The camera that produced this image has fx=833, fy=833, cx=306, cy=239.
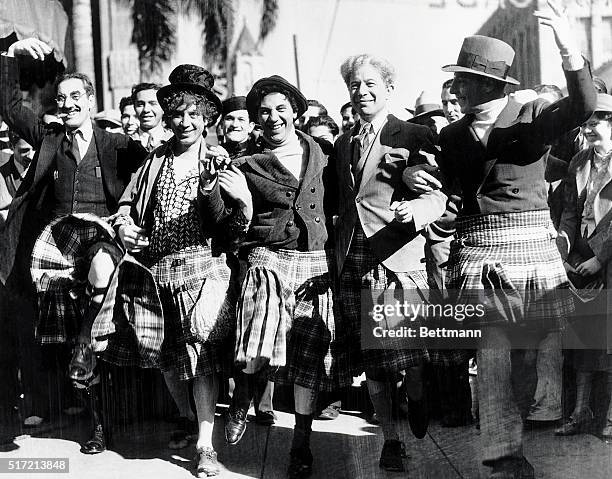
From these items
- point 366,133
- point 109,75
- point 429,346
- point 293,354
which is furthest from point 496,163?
point 109,75

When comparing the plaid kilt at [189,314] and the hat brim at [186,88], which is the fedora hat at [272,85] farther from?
the plaid kilt at [189,314]

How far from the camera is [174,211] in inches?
→ 167

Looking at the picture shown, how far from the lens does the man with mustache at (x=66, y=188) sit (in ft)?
15.0

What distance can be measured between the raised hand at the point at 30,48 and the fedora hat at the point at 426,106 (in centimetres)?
218

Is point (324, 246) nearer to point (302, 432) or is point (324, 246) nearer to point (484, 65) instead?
point (302, 432)

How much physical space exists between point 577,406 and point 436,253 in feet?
3.69

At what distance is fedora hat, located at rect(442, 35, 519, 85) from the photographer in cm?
379

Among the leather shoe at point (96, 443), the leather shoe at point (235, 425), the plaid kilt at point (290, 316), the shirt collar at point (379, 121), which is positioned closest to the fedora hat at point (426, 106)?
the shirt collar at point (379, 121)

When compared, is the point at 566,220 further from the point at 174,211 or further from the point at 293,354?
the point at 174,211

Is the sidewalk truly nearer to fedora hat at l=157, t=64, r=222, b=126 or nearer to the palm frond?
fedora hat at l=157, t=64, r=222, b=126

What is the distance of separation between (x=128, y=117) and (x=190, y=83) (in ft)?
4.51

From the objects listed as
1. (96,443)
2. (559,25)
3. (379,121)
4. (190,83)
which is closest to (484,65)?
(559,25)

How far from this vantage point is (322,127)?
5.40 m

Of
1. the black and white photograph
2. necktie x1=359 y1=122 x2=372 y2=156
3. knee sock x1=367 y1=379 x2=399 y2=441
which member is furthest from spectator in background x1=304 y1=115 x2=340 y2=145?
knee sock x1=367 y1=379 x2=399 y2=441
